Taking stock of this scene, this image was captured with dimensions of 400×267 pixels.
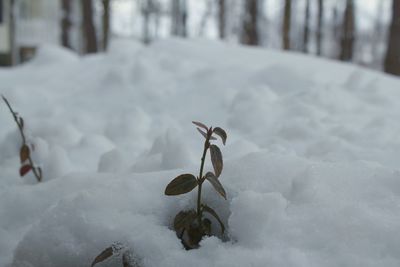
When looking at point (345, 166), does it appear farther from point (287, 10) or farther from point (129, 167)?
point (287, 10)

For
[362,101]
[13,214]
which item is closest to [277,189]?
[13,214]

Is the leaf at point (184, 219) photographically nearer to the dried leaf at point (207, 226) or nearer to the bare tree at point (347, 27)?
the dried leaf at point (207, 226)

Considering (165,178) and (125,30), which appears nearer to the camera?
(165,178)

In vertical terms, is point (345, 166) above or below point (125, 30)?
above

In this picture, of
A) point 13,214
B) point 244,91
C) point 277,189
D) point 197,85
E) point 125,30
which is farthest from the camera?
point 125,30

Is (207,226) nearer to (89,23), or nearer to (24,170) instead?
(24,170)

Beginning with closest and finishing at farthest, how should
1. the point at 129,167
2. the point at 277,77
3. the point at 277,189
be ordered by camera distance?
the point at 277,189 < the point at 129,167 < the point at 277,77
